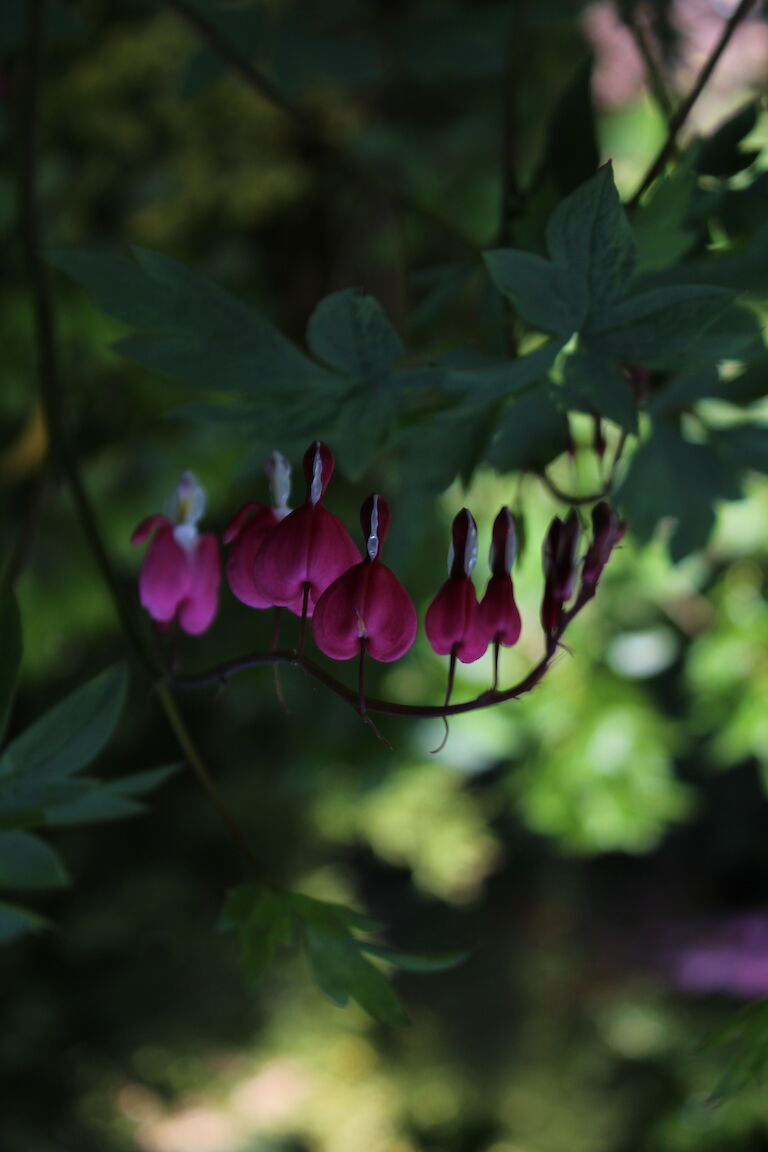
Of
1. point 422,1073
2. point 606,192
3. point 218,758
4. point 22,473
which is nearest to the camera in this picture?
point 606,192

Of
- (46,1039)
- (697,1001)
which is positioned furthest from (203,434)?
(697,1001)

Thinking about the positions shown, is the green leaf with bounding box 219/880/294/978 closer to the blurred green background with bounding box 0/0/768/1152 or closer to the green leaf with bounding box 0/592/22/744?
the green leaf with bounding box 0/592/22/744

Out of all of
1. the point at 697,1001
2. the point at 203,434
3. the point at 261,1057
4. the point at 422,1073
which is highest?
the point at 203,434

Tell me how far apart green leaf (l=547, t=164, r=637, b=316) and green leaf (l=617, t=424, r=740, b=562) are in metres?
0.17

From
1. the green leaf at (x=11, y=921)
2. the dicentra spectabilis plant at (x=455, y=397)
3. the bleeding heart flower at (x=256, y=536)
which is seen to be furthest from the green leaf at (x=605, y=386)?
the green leaf at (x=11, y=921)

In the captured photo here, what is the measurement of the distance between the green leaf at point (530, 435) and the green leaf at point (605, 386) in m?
0.03

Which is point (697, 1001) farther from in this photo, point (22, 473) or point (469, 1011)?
point (22, 473)

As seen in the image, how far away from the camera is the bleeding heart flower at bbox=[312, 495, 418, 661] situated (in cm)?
29

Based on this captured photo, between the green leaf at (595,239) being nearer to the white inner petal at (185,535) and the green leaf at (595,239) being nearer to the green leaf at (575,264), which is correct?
the green leaf at (575,264)

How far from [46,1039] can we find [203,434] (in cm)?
92

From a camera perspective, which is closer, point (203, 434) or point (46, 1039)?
point (203, 434)

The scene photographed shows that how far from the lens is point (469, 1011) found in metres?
1.99

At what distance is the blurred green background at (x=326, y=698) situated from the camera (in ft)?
3.50

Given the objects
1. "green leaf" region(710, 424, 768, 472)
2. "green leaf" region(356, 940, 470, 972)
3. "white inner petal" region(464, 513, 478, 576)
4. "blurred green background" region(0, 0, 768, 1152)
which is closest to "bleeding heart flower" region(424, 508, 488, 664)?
"white inner petal" region(464, 513, 478, 576)
